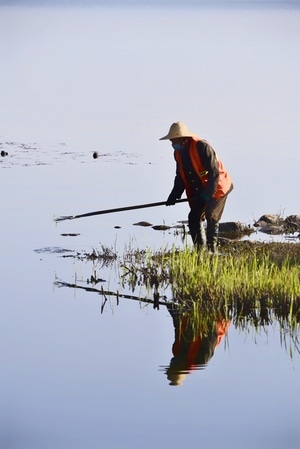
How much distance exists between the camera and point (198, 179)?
17.5 meters

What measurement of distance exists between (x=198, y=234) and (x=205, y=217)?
0.70 feet

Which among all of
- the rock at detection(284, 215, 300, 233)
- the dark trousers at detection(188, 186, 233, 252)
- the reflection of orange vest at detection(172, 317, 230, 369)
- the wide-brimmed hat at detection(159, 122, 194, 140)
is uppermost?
the wide-brimmed hat at detection(159, 122, 194, 140)

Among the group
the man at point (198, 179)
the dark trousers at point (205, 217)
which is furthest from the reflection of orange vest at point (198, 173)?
the dark trousers at point (205, 217)

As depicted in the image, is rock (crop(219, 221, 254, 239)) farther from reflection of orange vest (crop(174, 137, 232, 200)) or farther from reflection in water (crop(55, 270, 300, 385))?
reflection in water (crop(55, 270, 300, 385))

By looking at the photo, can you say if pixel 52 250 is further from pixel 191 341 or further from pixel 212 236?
pixel 191 341

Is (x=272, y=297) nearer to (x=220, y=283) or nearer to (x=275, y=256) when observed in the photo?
(x=220, y=283)

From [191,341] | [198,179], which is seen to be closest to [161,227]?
[198,179]

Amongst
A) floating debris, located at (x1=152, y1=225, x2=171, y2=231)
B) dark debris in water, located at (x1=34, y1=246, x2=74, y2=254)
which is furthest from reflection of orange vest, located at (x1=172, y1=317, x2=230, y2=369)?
floating debris, located at (x1=152, y1=225, x2=171, y2=231)

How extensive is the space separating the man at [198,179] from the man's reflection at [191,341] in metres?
2.24

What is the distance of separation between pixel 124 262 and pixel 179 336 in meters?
3.24

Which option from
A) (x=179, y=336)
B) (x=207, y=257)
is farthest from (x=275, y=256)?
(x=179, y=336)

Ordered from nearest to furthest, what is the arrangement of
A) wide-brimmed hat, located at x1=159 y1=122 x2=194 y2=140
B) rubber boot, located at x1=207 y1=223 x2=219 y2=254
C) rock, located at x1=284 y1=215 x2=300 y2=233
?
wide-brimmed hat, located at x1=159 y1=122 x2=194 y2=140, rubber boot, located at x1=207 y1=223 x2=219 y2=254, rock, located at x1=284 y1=215 x2=300 y2=233

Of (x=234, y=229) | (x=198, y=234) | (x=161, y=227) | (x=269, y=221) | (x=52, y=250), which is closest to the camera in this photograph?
(x=198, y=234)

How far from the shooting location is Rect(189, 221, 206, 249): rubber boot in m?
17.8
